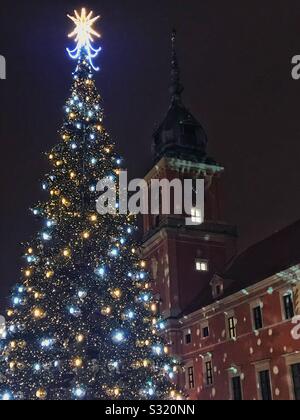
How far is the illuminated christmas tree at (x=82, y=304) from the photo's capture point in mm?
14547

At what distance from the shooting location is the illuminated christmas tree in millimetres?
14547

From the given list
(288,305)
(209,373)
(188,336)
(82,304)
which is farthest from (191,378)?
(82,304)

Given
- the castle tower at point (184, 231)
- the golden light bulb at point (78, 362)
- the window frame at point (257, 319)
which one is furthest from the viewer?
the castle tower at point (184, 231)

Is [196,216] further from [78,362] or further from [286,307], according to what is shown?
[78,362]

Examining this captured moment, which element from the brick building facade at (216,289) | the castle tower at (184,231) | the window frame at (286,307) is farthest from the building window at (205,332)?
the window frame at (286,307)

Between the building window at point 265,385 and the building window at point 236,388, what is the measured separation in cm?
195

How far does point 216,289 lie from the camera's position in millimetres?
33594

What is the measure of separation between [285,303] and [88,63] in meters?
14.9

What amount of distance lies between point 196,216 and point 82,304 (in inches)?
1041

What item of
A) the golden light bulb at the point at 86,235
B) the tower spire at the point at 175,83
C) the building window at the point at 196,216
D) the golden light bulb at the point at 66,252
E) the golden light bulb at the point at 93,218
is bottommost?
the golden light bulb at the point at 66,252

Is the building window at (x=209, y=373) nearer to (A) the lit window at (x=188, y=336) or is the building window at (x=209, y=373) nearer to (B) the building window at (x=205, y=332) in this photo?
(B) the building window at (x=205, y=332)

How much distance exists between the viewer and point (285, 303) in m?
26.2
